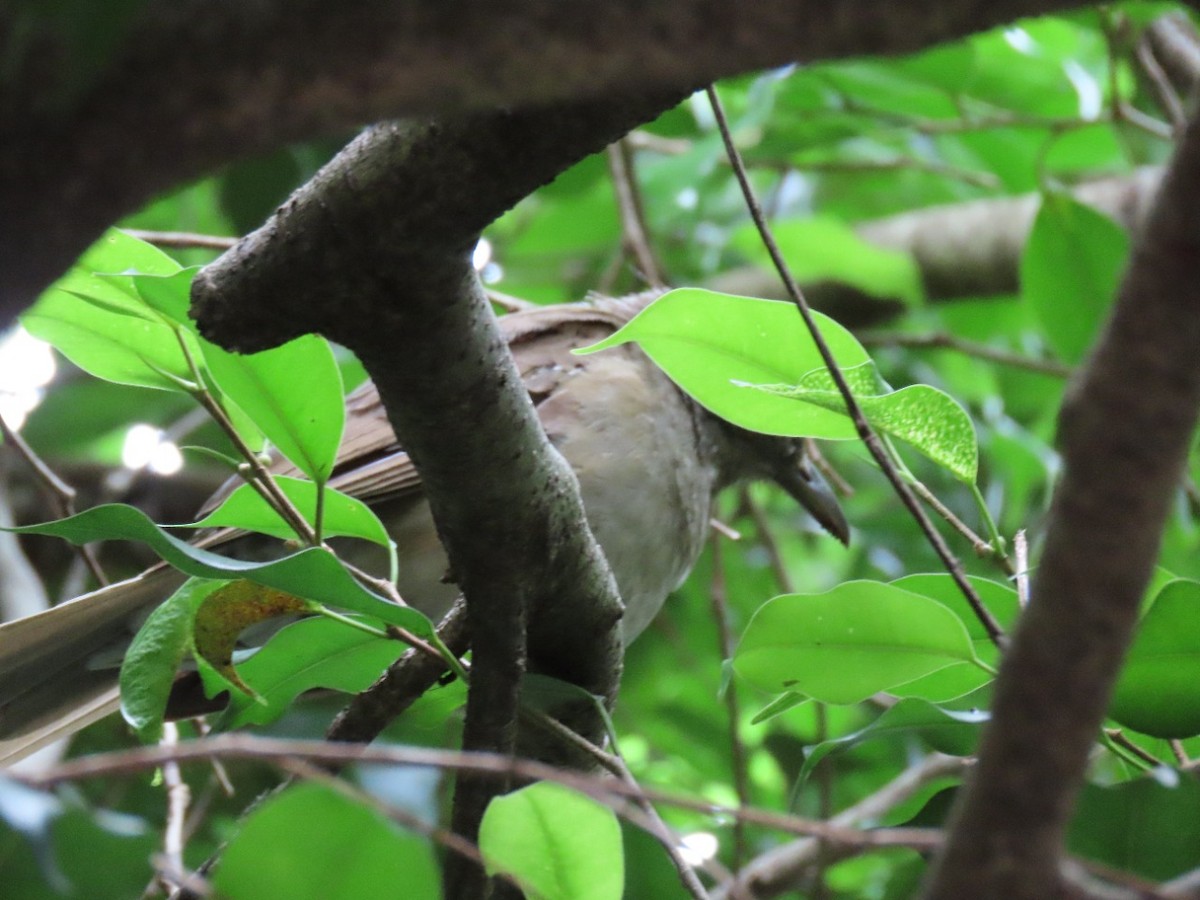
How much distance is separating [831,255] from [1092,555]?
10.7 ft

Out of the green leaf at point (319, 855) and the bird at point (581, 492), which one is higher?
the green leaf at point (319, 855)

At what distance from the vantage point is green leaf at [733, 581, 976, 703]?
4.79ft

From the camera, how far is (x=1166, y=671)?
4.76ft

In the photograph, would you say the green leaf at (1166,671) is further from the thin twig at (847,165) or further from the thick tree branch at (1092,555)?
the thin twig at (847,165)

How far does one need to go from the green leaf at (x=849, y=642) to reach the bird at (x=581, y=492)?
823 mm

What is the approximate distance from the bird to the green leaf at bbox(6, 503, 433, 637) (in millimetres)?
952

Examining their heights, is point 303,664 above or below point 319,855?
below

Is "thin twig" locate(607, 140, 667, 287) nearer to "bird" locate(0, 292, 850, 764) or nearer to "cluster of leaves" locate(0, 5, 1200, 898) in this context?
"cluster of leaves" locate(0, 5, 1200, 898)

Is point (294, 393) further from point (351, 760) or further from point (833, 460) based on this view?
point (833, 460)

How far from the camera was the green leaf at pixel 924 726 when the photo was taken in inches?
56.8

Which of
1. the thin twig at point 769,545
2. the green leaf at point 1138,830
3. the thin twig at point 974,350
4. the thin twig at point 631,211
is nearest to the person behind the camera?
the green leaf at point 1138,830

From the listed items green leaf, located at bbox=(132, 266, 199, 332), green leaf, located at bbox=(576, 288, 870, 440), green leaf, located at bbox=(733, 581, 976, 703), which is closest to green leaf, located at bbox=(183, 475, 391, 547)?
green leaf, located at bbox=(132, 266, 199, 332)

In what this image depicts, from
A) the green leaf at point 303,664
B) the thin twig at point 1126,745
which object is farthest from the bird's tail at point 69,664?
the thin twig at point 1126,745

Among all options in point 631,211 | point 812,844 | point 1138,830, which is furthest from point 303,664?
point 631,211
